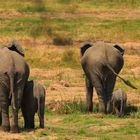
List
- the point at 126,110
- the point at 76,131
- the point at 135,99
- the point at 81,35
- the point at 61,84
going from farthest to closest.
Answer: the point at 81,35, the point at 61,84, the point at 135,99, the point at 126,110, the point at 76,131

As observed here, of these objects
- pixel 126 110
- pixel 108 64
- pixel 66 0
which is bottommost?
pixel 126 110

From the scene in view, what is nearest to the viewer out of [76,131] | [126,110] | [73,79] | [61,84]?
[76,131]

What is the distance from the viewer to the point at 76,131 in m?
14.0

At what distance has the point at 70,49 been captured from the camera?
32.0 m

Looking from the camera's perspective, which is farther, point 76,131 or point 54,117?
point 54,117

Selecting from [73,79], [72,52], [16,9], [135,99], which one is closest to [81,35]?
[72,52]

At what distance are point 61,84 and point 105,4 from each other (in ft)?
62.5

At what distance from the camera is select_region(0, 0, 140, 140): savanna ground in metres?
14.5

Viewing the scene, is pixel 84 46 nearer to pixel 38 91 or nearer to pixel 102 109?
pixel 102 109

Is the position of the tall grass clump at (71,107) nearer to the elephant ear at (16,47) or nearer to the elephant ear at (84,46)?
the elephant ear at (84,46)

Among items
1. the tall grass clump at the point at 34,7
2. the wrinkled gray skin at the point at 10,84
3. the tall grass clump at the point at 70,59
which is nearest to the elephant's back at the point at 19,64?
the wrinkled gray skin at the point at 10,84

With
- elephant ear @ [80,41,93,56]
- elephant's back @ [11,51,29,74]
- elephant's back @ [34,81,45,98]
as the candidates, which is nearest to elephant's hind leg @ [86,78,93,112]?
elephant ear @ [80,41,93,56]

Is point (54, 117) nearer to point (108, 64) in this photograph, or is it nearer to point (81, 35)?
point (108, 64)

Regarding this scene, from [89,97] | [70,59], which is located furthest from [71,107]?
[70,59]
